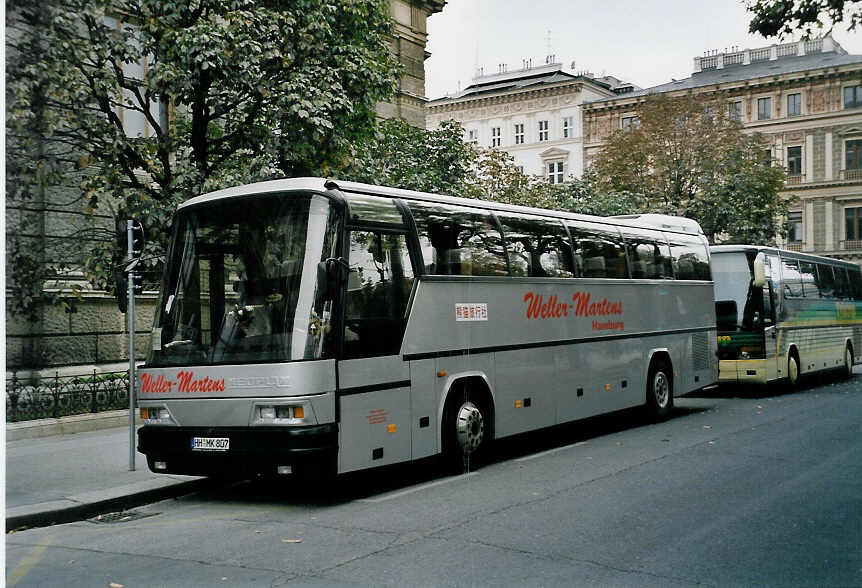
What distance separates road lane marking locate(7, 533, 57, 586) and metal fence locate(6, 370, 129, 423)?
21.7 ft

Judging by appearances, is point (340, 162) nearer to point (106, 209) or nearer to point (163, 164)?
point (163, 164)

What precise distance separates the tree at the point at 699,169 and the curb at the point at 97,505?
103ft

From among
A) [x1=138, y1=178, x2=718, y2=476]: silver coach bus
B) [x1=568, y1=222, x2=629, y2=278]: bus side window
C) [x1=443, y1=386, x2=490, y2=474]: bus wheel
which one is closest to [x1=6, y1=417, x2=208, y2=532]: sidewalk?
[x1=138, y1=178, x2=718, y2=476]: silver coach bus

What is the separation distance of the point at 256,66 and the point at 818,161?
37.7 m

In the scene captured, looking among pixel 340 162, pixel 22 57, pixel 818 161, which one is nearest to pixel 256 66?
pixel 340 162

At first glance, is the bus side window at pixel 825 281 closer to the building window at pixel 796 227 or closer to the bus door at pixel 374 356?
the bus door at pixel 374 356

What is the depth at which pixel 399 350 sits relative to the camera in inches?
394

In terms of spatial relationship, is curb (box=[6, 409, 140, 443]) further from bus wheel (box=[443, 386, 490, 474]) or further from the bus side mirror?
the bus side mirror

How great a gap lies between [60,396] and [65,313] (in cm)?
278

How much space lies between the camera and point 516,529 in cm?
777

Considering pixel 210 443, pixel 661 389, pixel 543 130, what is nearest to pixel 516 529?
pixel 210 443

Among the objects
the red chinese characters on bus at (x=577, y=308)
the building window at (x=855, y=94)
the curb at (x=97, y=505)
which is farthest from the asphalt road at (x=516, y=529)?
the building window at (x=855, y=94)

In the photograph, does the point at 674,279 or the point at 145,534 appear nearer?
the point at 145,534

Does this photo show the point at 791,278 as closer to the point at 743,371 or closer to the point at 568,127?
the point at 743,371
